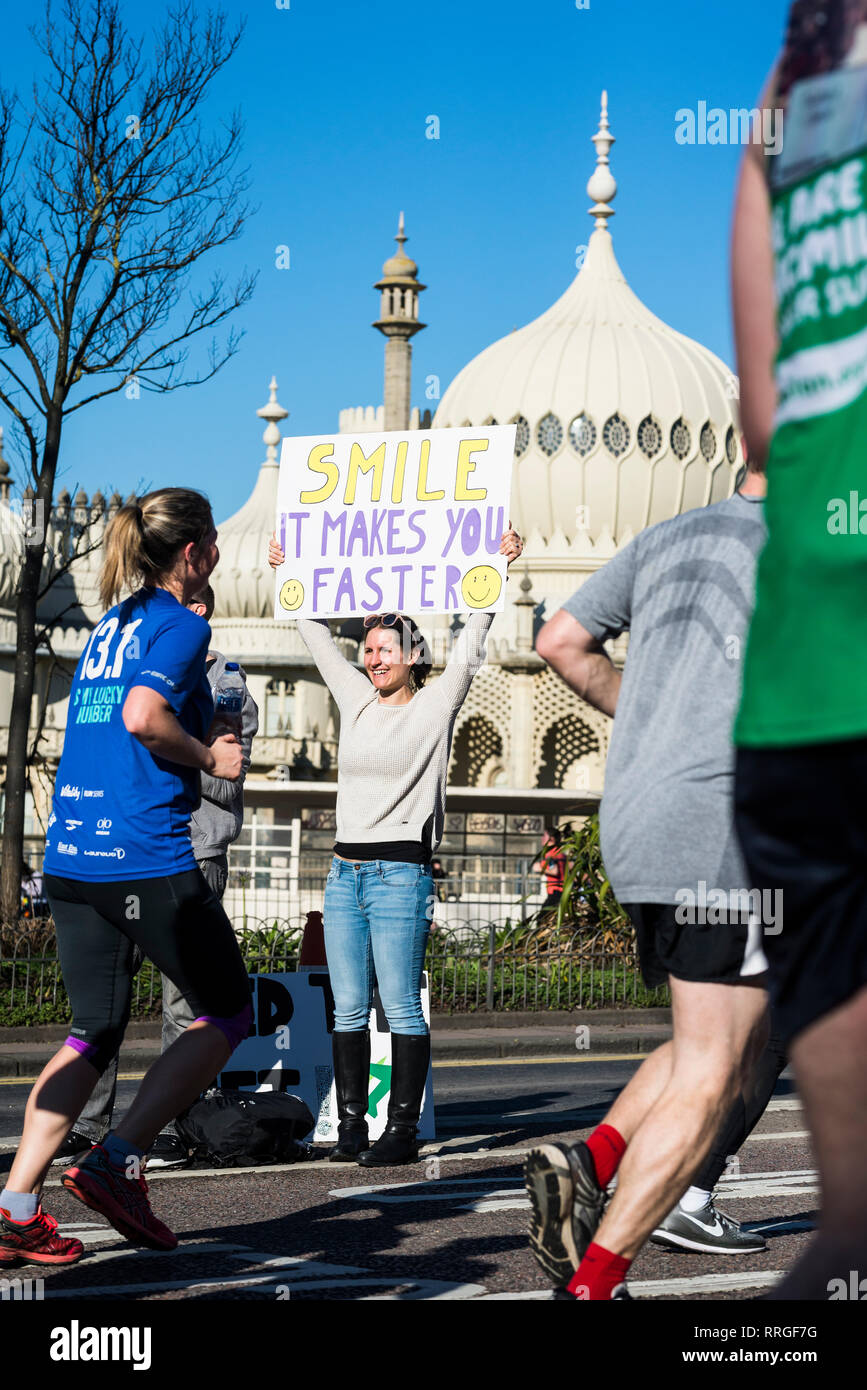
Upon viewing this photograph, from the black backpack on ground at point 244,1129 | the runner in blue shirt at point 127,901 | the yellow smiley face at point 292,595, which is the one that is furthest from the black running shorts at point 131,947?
the yellow smiley face at point 292,595

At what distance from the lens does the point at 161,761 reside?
4.57 metres

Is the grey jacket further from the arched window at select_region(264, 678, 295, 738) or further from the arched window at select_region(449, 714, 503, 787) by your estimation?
the arched window at select_region(264, 678, 295, 738)

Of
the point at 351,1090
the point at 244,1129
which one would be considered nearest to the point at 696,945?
the point at 244,1129

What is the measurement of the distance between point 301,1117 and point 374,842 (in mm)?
999

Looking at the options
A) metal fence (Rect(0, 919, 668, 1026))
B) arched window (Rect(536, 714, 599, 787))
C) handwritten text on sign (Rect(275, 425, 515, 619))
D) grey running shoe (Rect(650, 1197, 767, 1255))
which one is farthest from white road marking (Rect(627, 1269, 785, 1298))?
arched window (Rect(536, 714, 599, 787))

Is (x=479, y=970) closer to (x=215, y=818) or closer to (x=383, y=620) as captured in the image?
(x=383, y=620)

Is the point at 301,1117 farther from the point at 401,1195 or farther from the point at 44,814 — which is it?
the point at 44,814

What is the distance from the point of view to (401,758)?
263 inches

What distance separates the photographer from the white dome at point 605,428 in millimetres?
45188

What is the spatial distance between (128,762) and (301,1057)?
2850 mm

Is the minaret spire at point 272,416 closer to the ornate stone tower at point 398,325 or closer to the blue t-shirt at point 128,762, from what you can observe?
the ornate stone tower at point 398,325

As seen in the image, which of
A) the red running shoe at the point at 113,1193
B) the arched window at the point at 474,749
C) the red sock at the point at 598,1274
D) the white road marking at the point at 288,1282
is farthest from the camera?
the arched window at the point at 474,749

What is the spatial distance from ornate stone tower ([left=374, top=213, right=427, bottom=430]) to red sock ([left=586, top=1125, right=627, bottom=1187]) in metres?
43.8

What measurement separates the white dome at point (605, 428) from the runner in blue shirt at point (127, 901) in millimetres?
40005
